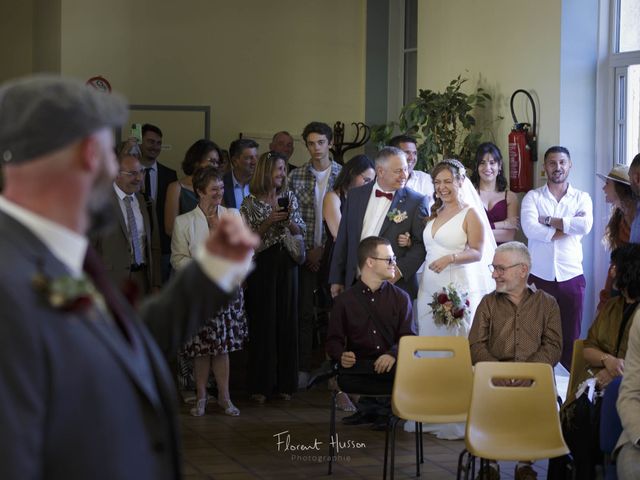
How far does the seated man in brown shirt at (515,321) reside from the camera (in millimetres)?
4977

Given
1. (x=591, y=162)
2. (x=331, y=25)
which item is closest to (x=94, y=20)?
(x=331, y=25)

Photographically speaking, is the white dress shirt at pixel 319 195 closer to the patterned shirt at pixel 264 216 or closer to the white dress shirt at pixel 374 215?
the patterned shirt at pixel 264 216

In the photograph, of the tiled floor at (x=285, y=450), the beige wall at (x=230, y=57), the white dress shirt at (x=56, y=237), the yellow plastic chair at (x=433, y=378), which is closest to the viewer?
the white dress shirt at (x=56, y=237)

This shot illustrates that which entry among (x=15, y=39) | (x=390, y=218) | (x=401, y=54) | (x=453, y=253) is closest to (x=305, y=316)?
(x=390, y=218)

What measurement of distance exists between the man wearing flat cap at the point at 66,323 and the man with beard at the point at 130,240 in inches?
183

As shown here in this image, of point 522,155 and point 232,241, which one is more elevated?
point 522,155

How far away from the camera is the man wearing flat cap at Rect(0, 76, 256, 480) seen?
1.43 m

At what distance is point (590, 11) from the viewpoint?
24.2ft

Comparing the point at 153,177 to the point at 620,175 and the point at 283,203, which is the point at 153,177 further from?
the point at 620,175

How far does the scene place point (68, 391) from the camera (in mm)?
1466

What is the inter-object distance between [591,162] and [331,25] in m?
4.03

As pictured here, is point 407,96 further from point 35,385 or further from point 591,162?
point 35,385

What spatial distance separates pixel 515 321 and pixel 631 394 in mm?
1327

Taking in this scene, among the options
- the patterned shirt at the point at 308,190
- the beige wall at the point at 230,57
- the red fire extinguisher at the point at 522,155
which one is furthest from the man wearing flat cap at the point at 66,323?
the beige wall at the point at 230,57
